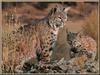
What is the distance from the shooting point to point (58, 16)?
1.77 metres

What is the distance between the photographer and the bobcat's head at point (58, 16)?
1.77 meters

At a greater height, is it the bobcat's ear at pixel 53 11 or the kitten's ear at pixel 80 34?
the bobcat's ear at pixel 53 11

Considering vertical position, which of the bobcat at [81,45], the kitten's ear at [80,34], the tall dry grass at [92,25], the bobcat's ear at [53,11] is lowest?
the bobcat at [81,45]

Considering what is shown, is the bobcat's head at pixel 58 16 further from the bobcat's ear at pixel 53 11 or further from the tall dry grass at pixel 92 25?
the tall dry grass at pixel 92 25

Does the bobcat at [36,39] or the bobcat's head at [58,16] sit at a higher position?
the bobcat's head at [58,16]

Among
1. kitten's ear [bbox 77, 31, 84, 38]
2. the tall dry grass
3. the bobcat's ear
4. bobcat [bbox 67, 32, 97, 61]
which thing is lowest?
bobcat [bbox 67, 32, 97, 61]

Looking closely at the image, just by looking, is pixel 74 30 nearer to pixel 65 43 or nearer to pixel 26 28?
pixel 65 43

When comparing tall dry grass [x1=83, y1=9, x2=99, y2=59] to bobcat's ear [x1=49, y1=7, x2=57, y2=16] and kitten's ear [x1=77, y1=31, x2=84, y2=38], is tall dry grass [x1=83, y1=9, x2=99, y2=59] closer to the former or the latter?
kitten's ear [x1=77, y1=31, x2=84, y2=38]

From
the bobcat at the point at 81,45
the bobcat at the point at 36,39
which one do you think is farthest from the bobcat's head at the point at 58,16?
the bobcat at the point at 81,45

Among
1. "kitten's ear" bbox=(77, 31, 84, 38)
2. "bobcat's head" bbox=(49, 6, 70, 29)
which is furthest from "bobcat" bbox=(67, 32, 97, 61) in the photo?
"bobcat's head" bbox=(49, 6, 70, 29)

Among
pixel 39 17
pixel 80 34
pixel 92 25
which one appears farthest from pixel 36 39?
pixel 92 25

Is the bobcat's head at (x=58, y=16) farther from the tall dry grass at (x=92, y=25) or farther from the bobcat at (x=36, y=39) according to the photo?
the tall dry grass at (x=92, y=25)

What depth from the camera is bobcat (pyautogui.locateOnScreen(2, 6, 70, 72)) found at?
176 centimetres

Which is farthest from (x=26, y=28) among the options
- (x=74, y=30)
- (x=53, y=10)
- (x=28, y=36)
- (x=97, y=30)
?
(x=97, y=30)
